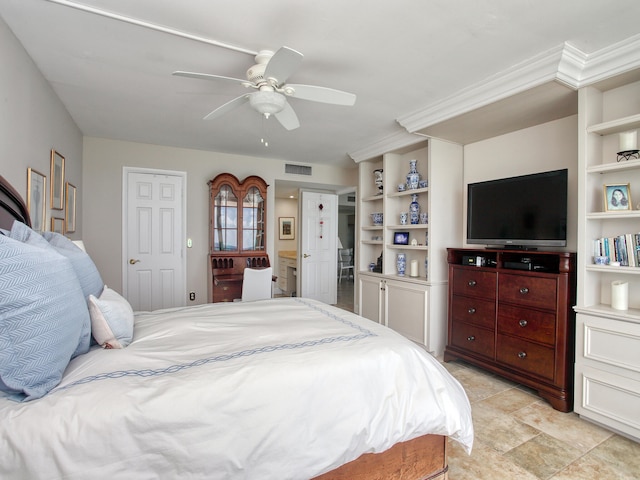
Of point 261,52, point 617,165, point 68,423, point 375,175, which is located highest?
point 261,52

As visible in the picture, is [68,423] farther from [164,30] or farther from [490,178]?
[490,178]

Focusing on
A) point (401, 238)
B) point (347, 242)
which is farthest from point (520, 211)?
point (347, 242)

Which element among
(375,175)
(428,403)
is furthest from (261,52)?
(375,175)

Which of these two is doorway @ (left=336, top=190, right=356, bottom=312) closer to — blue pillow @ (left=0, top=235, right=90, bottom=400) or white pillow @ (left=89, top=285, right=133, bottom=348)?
white pillow @ (left=89, top=285, right=133, bottom=348)

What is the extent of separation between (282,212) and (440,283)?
5.00 meters

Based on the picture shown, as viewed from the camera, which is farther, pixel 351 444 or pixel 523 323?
pixel 523 323

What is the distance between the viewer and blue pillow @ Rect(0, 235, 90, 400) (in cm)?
98

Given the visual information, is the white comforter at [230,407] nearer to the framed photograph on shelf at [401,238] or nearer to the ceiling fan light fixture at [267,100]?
the ceiling fan light fixture at [267,100]

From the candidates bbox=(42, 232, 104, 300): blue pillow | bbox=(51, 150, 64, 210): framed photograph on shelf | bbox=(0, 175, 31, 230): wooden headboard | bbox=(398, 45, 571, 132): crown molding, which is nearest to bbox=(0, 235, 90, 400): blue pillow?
bbox=(42, 232, 104, 300): blue pillow

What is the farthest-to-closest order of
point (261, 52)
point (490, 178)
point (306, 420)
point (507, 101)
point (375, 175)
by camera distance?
point (375, 175) → point (490, 178) → point (507, 101) → point (261, 52) → point (306, 420)

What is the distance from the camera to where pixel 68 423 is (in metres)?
1.00

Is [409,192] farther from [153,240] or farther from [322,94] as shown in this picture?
[153,240]

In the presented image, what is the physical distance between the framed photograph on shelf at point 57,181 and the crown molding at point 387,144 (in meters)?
3.36

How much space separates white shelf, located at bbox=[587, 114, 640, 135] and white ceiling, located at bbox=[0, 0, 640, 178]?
1.12 feet
